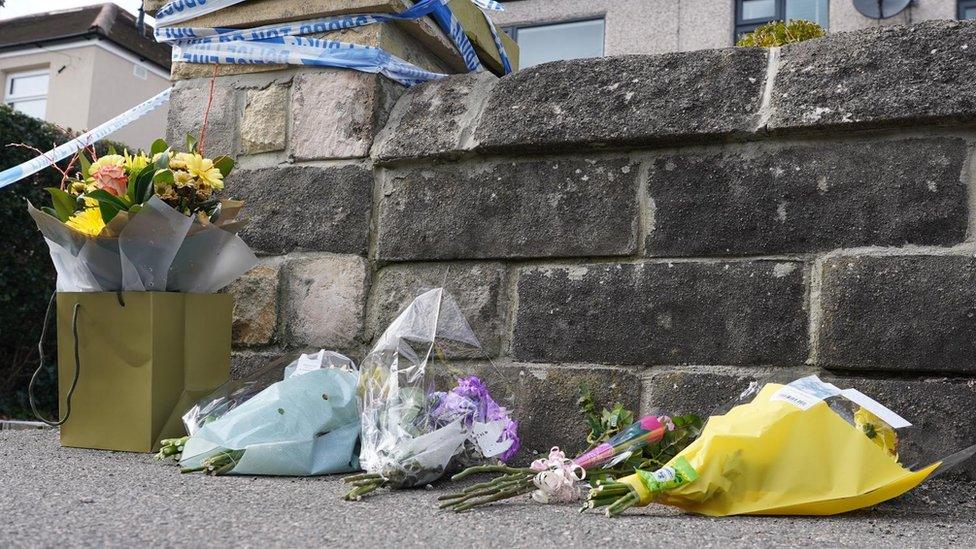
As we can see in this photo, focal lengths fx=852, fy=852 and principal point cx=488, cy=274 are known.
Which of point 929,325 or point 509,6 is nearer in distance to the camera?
point 929,325

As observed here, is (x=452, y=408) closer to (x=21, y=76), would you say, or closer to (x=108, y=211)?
(x=108, y=211)

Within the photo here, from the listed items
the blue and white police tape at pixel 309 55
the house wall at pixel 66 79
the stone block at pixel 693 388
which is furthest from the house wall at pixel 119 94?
the stone block at pixel 693 388

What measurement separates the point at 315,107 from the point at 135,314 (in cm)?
79

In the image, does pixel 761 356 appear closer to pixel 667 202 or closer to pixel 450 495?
pixel 667 202

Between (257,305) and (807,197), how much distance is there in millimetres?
1530

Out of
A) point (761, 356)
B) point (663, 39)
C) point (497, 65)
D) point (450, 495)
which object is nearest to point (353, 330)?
point (450, 495)

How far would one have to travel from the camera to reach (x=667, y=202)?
82.2 inches

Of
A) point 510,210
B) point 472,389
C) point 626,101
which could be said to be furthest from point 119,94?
point 472,389

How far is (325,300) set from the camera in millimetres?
2414

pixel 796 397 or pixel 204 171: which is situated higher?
pixel 204 171

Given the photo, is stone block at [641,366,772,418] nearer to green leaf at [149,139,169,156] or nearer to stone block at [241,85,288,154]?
stone block at [241,85,288,154]

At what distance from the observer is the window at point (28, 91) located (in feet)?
45.5

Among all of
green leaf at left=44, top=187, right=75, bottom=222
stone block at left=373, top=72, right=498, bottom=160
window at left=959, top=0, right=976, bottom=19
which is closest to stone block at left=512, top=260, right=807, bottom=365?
stone block at left=373, top=72, right=498, bottom=160

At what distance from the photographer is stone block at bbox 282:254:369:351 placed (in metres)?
2.38
